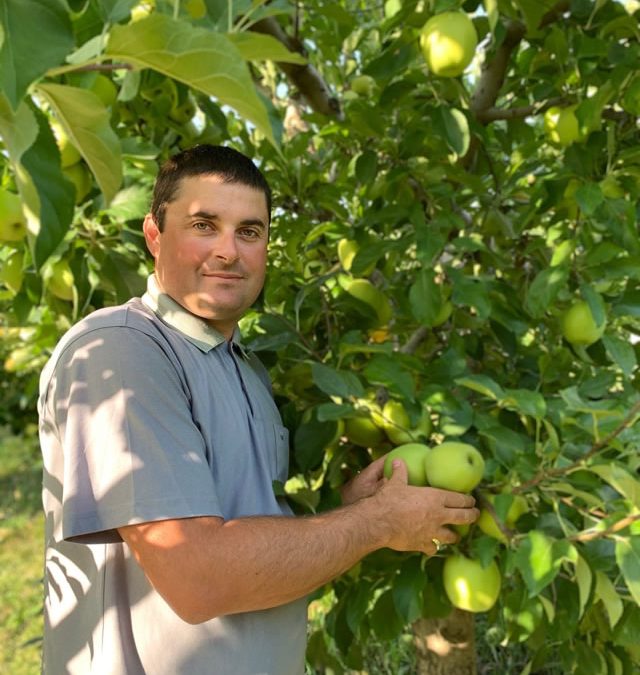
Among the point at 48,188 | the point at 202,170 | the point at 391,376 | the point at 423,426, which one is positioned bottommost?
the point at 423,426

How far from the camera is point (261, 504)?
1.23 metres

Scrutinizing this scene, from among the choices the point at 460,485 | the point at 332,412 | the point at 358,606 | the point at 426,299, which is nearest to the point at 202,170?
the point at 332,412

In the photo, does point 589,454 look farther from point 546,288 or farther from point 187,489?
point 187,489

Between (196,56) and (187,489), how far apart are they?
607 millimetres

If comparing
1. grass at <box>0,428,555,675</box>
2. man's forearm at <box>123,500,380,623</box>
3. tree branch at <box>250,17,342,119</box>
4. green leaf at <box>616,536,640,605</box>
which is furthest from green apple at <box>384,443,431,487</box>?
tree branch at <box>250,17,342,119</box>

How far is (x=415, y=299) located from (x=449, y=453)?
40 cm

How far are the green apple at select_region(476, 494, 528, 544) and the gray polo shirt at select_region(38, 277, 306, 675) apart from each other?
13.3 inches

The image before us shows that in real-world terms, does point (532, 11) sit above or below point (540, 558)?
above

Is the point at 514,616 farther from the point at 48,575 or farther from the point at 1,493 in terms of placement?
the point at 1,493

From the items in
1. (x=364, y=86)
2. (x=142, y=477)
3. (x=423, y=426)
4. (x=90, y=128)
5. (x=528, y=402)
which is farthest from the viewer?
(x=364, y=86)

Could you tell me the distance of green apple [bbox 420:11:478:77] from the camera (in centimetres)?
145

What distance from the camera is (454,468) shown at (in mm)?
1308

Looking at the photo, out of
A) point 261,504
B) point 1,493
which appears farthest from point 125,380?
point 1,493

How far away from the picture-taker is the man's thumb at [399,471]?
1.33 metres
